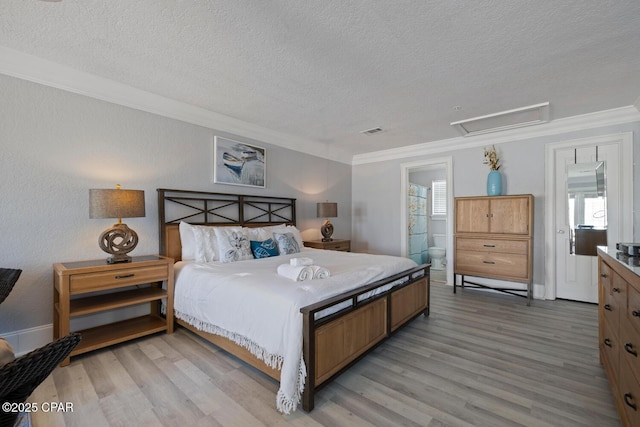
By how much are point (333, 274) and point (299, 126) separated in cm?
261

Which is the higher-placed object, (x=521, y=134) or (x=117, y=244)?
(x=521, y=134)

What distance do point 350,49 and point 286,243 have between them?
2.32 metres

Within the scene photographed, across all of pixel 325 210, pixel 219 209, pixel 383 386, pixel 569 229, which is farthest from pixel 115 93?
pixel 569 229

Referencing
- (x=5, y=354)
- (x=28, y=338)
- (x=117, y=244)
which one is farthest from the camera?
(x=117, y=244)

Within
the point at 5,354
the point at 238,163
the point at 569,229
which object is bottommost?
the point at 5,354

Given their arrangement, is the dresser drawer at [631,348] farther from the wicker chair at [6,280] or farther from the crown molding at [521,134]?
the wicker chair at [6,280]

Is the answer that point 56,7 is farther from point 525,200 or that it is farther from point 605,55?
point 525,200

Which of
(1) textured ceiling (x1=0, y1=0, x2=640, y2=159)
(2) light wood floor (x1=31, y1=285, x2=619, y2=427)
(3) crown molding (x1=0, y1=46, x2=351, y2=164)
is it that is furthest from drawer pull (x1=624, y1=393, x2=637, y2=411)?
→ (3) crown molding (x1=0, y1=46, x2=351, y2=164)

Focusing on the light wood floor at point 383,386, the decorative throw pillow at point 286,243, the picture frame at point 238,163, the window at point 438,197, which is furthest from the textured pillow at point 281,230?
the window at point 438,197

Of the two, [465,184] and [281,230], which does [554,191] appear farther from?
[281,230]

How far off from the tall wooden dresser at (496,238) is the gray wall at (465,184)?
441 mm

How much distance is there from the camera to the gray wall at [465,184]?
13.5 feet

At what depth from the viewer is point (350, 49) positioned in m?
2.28

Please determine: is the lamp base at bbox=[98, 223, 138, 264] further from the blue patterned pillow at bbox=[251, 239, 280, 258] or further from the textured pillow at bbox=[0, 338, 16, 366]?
the textured pillow at bbox=[0, 338, 16, 366]
